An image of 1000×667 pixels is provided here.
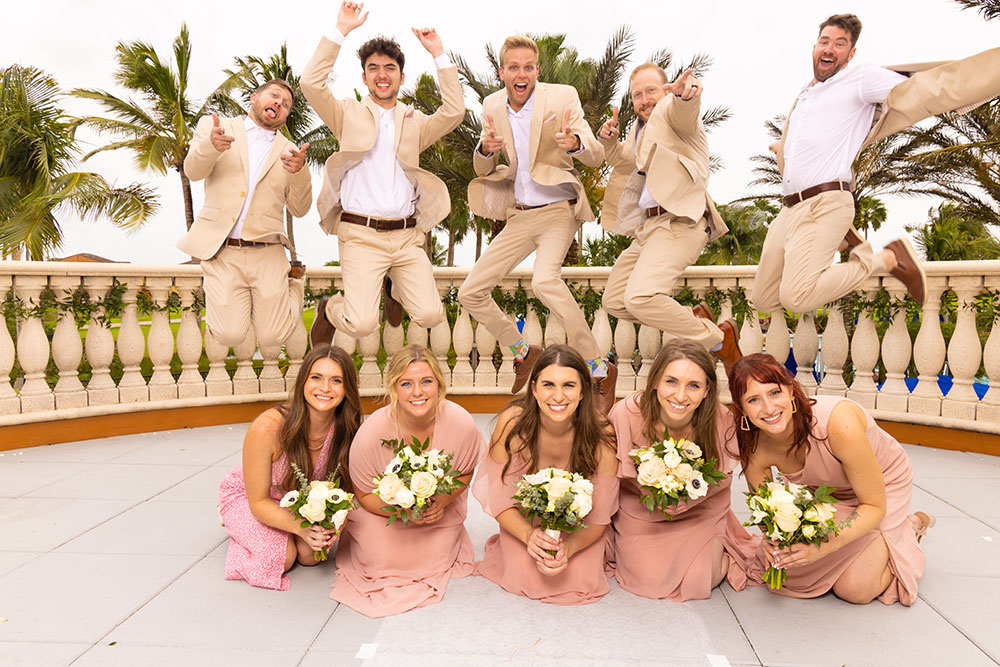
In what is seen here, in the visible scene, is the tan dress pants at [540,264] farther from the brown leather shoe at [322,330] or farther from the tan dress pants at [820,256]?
the tan dress pants at [820,256]

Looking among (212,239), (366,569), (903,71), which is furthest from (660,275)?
(212,239)

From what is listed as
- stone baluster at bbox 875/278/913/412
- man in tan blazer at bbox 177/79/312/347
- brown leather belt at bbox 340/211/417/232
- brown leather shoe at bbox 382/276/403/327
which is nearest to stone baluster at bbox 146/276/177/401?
man in tan blazer at bbox 177/79/312/347

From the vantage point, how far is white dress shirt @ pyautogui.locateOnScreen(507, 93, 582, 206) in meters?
5.11

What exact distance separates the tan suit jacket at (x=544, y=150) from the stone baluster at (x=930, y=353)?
2.80 metres

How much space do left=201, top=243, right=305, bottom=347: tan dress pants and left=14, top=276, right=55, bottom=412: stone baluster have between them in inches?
56.1

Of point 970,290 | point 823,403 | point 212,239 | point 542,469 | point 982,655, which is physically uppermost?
point 212,239

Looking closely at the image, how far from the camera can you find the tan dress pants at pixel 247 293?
5152mm

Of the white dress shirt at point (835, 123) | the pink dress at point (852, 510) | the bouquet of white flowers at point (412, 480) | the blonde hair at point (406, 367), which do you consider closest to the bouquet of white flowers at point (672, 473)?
the pink dress at point (852, 510)

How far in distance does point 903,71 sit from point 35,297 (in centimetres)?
657

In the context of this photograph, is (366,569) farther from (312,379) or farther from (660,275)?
(660,275)

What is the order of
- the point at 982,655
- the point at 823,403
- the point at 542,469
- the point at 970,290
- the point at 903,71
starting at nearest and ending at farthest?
the point at 982,655 < the point at 823,403 < the point at 542,469 < the point at 903,71 < the point at 970,290

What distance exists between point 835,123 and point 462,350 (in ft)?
12.2

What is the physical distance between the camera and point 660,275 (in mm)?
4828

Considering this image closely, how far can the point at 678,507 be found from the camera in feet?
10.1
